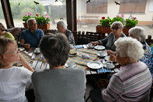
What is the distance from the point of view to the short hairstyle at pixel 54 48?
0.80 meters

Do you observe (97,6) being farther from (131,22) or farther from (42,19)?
(42,19)

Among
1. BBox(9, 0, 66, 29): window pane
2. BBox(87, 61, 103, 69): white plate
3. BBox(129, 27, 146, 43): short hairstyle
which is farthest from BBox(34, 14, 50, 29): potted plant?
BBox(129, 27, 146, 43): short hairstyle

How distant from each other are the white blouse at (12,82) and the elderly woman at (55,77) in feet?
0.87

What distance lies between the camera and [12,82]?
96 cm

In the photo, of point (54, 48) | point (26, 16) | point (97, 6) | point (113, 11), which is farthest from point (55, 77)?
point (26, 16)

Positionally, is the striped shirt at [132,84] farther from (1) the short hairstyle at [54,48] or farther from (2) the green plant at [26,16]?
(2) the green plant at [26,16]

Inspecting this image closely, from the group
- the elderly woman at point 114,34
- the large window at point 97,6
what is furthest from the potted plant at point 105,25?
the elderly woman at point 114,34

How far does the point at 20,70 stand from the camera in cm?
99

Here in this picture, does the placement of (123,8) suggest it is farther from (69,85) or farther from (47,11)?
(69,85)

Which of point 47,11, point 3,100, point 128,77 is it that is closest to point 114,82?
point 128,77

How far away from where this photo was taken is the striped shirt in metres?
1.01

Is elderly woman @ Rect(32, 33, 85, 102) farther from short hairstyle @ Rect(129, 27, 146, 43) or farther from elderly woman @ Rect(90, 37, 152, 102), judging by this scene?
short hairstyle @ Rect(129, 27, 146, 43)

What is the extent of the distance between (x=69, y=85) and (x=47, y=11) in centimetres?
377

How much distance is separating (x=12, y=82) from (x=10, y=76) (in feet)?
0.20
